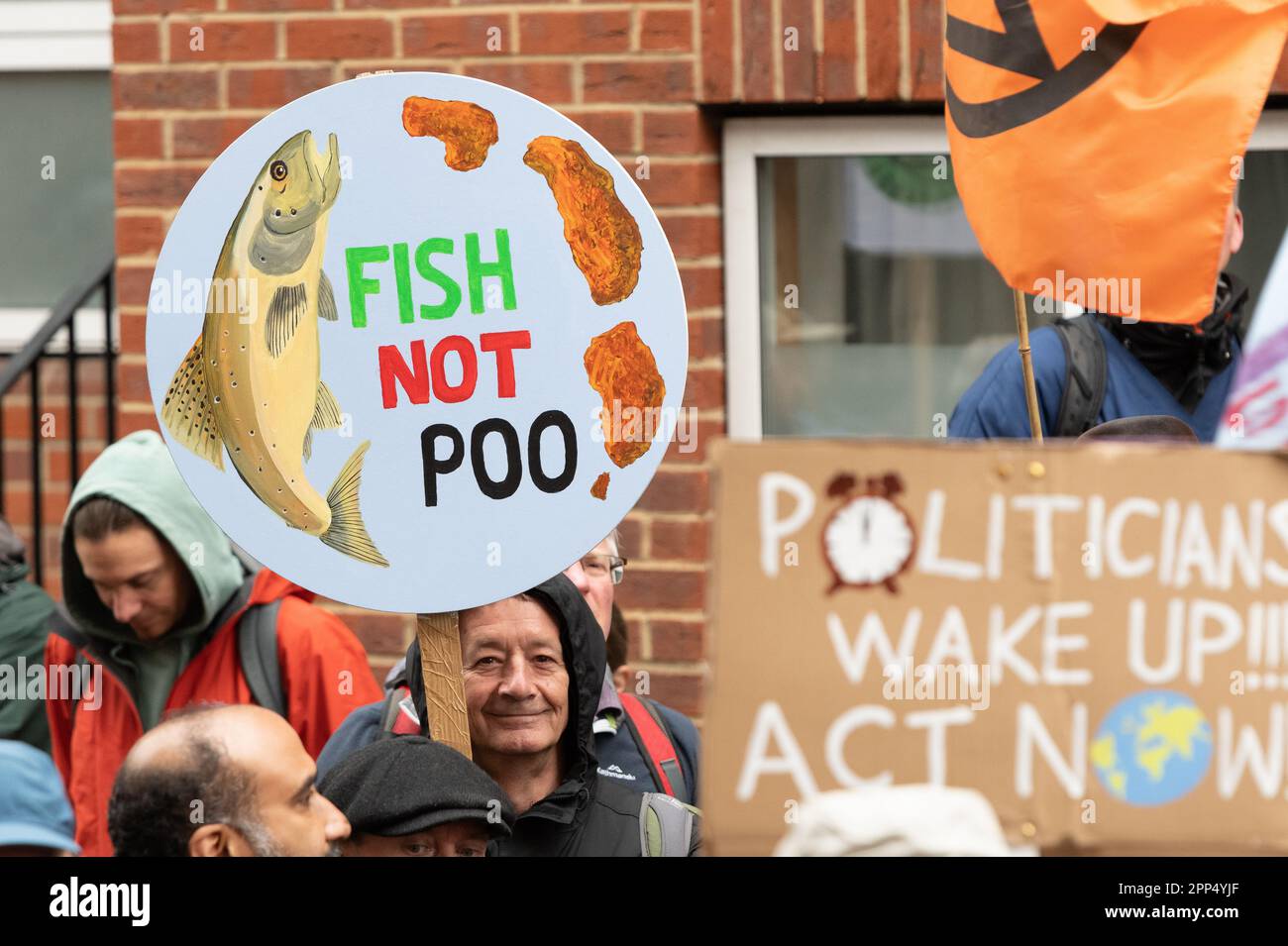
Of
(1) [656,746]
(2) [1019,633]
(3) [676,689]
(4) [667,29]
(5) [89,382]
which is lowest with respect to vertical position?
(3) [676,689]

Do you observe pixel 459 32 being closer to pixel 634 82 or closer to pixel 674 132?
pixel 634 82

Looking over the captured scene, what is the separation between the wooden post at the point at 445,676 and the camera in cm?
270

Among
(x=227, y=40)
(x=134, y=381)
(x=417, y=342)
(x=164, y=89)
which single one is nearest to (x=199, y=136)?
(x=164, y=89)

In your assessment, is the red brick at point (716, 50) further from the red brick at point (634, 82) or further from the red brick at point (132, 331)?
the red brick at point (132, 331)

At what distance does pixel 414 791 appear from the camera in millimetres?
2670

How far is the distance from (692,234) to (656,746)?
5.42 feet

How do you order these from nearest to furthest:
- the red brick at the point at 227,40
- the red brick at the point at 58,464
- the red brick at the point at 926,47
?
the red brick at the point at 926,47 < the red brick at the point at 227,40 < the red brick at the point at 58,464

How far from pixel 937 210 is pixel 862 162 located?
233mm

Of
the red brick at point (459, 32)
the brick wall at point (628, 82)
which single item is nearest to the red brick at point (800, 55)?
the brick wall at point (628, 82)

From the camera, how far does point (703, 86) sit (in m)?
4.55

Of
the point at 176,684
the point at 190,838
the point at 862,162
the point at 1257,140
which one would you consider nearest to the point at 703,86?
the point at 862,162

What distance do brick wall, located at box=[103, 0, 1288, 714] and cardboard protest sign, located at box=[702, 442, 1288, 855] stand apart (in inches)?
96.8

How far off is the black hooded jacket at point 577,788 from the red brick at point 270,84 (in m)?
2.04
